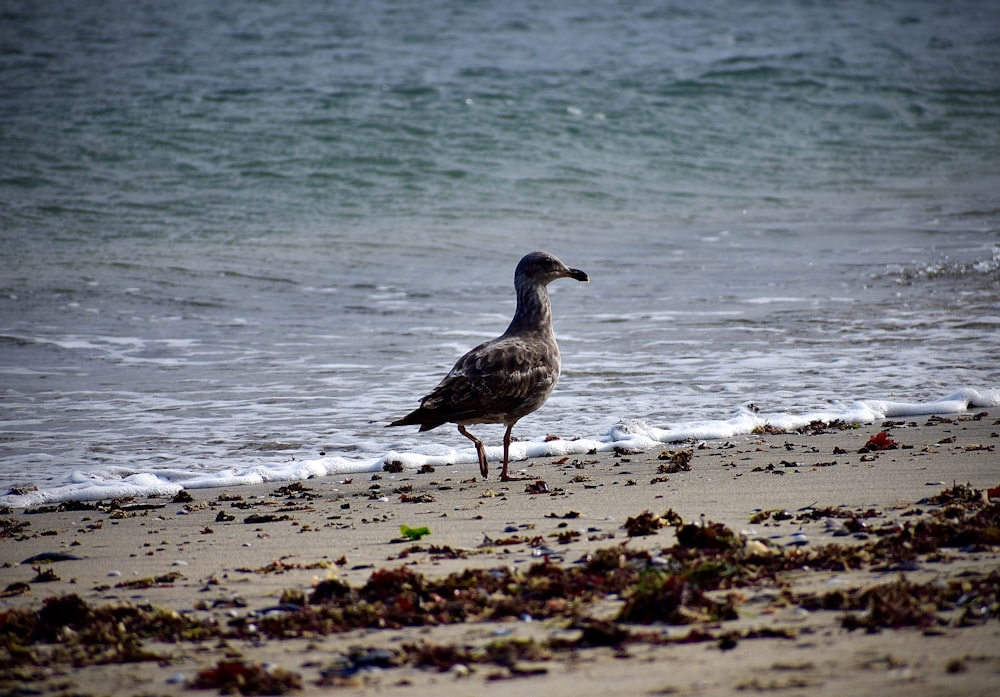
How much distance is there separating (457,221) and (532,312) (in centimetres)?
918

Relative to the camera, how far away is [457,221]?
15812 mm

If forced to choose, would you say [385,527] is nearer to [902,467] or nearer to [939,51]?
[902,467]

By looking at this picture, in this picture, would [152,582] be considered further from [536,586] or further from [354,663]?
[536,586]

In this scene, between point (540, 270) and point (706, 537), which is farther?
point (540, 270)

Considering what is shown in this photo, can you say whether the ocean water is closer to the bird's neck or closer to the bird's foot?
the bird's foot

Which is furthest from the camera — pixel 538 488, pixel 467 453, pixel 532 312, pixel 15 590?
pixel 532 312

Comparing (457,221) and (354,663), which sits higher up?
(457,221)

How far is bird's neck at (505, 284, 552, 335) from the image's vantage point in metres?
6.76

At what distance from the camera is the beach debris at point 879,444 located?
5.82m

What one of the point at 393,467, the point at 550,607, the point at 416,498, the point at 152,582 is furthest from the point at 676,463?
the point at 152,582

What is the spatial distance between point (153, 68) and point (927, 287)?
1699 cm

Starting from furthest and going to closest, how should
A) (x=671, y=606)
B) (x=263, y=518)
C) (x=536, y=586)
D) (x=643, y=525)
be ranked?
(x=263, y=518), (x=643, y=525), (x=536, y=586), (x=671, y=606)

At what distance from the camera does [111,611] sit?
3514 mm

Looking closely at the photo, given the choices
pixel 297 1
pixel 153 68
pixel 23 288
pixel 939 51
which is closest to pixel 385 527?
pixel 23 288
